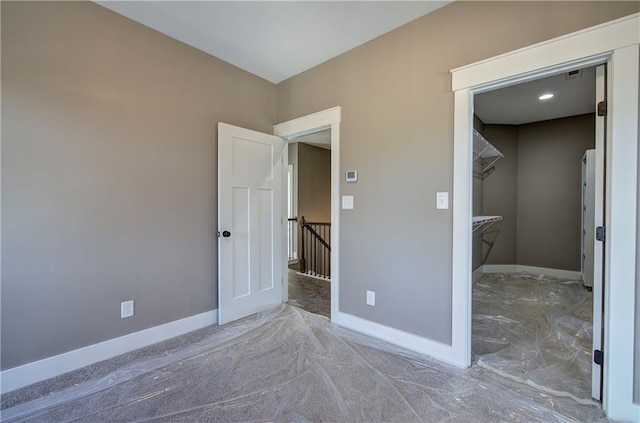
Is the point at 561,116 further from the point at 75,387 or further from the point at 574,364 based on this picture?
the point at 75,387

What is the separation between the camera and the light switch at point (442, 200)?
2055mm

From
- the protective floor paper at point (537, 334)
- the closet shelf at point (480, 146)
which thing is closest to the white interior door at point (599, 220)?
the protective floor paper at point (537, 334)

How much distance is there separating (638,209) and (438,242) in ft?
3.42

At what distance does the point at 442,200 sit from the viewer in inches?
81.7

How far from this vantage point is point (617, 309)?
148cm

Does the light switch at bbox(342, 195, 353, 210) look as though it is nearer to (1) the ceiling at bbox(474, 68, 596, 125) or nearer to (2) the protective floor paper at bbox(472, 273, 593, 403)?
(2) the protective floor paper at bbox(472, 273, 593, 403)

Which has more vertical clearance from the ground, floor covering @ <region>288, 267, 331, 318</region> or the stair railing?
the stair railing

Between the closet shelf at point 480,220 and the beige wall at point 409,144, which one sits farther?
the closet shelf at point 480,220

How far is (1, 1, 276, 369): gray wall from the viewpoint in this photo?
1.75 metres

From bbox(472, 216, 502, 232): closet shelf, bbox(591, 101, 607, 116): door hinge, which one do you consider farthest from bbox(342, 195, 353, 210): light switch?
bbox(591, 101, 607, 116): door hinge

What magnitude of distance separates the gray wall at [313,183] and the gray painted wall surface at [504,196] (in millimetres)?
3476

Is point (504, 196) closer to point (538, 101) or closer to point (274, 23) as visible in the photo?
point (538, 101)

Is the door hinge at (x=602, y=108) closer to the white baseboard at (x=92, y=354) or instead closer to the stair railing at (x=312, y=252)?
the white baseboard at (x=92, y=354)

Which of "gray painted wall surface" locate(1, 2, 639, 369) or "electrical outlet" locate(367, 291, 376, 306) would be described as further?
"electrical outlet" locate(367, 291, 376, 306)
